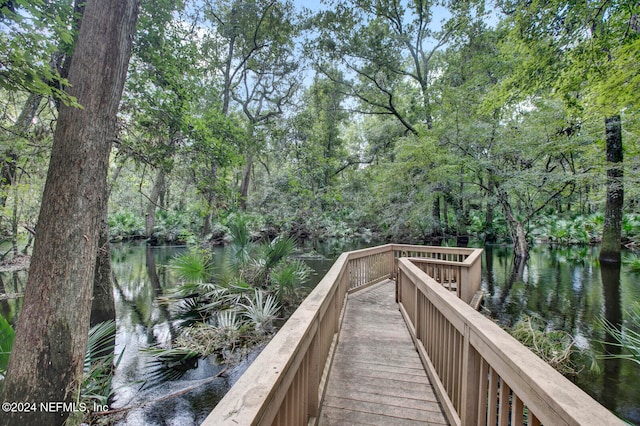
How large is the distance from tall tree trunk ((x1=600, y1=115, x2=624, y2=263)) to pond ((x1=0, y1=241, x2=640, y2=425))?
76cm

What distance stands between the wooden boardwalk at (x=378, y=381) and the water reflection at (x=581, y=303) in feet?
9.61

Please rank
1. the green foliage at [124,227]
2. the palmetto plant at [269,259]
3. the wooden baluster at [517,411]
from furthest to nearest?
1. the green foliage at [124,227]
2. the palmetto plant at [269,259]
3. the wooden baluster at [517,411]

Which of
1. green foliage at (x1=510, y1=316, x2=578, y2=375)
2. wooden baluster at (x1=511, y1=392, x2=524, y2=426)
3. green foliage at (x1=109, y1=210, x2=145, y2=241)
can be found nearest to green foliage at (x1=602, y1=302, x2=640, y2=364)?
green foliage at (x1=510, y1=316, x2=578, y2=375)

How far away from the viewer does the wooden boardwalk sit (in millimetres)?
2471

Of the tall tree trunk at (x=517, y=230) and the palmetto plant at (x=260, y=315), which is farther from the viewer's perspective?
the tall tree trunk at (x=517, y=230)

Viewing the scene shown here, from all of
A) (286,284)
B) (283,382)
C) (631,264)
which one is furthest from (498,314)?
(631,264)

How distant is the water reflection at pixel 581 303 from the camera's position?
14.0ft

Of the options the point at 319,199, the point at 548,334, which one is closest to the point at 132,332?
the point at 548,334

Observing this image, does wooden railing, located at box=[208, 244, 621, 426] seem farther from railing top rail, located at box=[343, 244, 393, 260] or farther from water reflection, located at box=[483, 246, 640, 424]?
water reflection, located at box=[483, 246, 640, 424]

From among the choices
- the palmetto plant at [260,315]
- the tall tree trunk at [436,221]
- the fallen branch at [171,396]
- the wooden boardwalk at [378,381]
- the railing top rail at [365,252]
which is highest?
the tall tree trunk at [436,221]

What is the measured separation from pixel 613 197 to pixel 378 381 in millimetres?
14647

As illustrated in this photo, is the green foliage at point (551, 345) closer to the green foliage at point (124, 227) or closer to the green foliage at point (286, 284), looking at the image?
the green foliage at point (286, 284)

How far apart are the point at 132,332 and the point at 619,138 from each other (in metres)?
17.4

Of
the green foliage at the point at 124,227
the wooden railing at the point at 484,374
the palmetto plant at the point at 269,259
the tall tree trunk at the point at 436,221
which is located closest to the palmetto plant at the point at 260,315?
the palmetto plant at the point at 269,259
